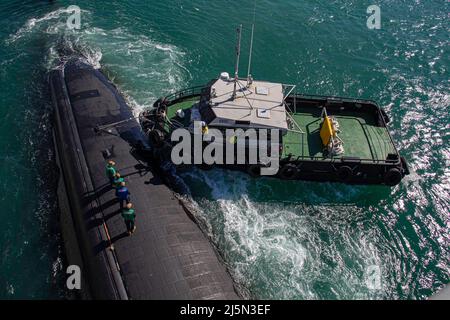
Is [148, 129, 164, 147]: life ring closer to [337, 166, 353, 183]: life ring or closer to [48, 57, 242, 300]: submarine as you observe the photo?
[48, 57, 242, 300]: submarine

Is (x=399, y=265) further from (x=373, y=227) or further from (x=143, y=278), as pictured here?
(x=143, y=278)

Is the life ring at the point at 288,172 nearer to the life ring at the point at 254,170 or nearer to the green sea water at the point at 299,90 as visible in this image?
the green sea water at the point at 299,90

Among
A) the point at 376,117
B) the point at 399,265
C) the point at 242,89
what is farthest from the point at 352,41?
the point at 399,265

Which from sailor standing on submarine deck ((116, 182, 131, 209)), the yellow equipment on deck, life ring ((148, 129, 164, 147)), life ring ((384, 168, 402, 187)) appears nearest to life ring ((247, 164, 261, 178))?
the yellow equipment on deck

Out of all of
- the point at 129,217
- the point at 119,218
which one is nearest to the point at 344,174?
the point at 129,217
